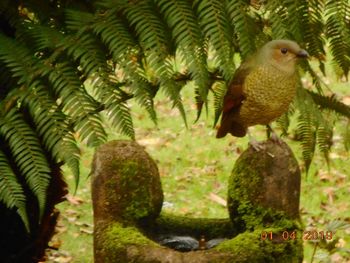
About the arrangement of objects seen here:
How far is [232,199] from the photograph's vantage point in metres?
2.60

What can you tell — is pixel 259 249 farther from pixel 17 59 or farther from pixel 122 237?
pixel 17 59

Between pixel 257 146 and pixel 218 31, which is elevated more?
pixel 218 31

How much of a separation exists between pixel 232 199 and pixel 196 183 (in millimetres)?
4247

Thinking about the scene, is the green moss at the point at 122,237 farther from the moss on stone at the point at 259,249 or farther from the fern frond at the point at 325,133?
the fern frond at the point at 325,133

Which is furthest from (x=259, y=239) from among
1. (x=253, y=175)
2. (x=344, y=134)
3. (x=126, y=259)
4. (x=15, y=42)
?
(x=344, y=134)

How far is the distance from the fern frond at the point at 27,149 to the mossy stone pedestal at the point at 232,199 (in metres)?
0.19

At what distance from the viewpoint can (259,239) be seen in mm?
2367

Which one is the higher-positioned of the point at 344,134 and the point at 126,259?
the point at 126,259

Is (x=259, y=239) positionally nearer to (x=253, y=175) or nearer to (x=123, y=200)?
(x=253, y=175)

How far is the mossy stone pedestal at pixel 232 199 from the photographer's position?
2381 mm

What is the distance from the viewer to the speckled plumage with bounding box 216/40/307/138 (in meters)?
2.59

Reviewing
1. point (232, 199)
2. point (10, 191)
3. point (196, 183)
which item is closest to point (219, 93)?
point (232, 199)

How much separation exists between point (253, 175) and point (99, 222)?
0.56 metres

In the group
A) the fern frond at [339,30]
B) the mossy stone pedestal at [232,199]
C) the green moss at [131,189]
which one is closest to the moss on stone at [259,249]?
the mossy stone pedestal at [232,199]
